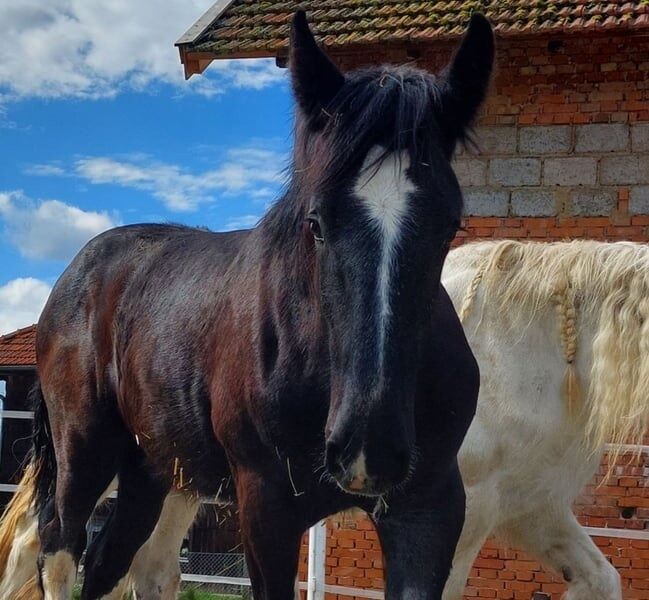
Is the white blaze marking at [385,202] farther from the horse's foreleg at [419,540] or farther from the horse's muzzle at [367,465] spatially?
the horse's foreleg at [419,540]

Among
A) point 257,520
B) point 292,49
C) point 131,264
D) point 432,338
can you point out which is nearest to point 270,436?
point 257,520

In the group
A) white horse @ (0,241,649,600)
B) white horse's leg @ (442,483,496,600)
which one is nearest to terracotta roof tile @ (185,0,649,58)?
white horse @ (0,241,649,600)

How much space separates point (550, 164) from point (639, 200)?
75 centimetres

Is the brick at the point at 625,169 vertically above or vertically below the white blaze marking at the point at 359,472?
above

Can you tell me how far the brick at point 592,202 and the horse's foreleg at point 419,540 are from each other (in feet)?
17.9

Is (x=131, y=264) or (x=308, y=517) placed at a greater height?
(x=131, y=264)

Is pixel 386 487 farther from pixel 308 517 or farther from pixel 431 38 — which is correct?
pixel 431 38

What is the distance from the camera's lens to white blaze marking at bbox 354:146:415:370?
95.3 inches

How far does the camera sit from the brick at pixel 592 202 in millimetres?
7914

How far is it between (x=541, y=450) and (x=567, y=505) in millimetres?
307

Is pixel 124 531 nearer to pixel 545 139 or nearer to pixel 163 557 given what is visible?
pixel 163 557

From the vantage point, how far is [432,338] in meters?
2.88

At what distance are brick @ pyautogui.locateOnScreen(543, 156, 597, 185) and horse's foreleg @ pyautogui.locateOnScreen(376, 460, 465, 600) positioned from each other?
5527 millimetres

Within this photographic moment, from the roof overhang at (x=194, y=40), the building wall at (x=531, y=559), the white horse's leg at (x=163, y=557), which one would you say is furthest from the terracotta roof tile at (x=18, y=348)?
the white horse's leg at (x=163, y=557)
